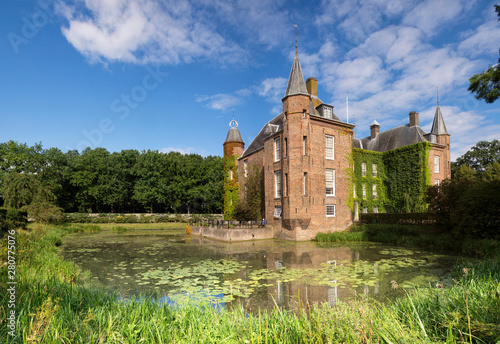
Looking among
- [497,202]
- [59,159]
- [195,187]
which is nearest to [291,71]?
[497,202]

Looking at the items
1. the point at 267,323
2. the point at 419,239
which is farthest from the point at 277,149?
the point at 267,323

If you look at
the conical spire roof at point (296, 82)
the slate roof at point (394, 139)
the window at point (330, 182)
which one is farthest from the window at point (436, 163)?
the conical spire roof at point (296, 82)

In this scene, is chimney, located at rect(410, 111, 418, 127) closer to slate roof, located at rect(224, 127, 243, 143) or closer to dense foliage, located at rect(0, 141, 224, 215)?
slate roof, located at rect(224, 127, 243, 143)

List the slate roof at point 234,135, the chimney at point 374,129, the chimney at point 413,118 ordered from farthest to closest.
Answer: the chimney at point 374,129
the slate roof at point 234,135
the chimney at point 413,118

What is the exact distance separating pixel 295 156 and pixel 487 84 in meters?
12.4

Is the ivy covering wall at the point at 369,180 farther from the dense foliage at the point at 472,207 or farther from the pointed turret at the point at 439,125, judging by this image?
the dense foliage at the point at 472,207

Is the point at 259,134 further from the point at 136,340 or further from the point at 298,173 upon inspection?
the point at 136,340

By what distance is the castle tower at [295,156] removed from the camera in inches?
816

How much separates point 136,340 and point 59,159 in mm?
52895

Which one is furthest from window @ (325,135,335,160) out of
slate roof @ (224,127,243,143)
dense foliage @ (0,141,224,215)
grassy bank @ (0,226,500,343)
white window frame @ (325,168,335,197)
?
dense foliage @ (0,141,224,215)

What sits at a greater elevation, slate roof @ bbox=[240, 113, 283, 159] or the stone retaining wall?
slate roof @ bbox=[240, 113, 283, 159]

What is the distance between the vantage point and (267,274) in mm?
9766

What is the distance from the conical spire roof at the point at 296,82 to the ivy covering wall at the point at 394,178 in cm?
912

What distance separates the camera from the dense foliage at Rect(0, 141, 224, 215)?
43.3 meters
